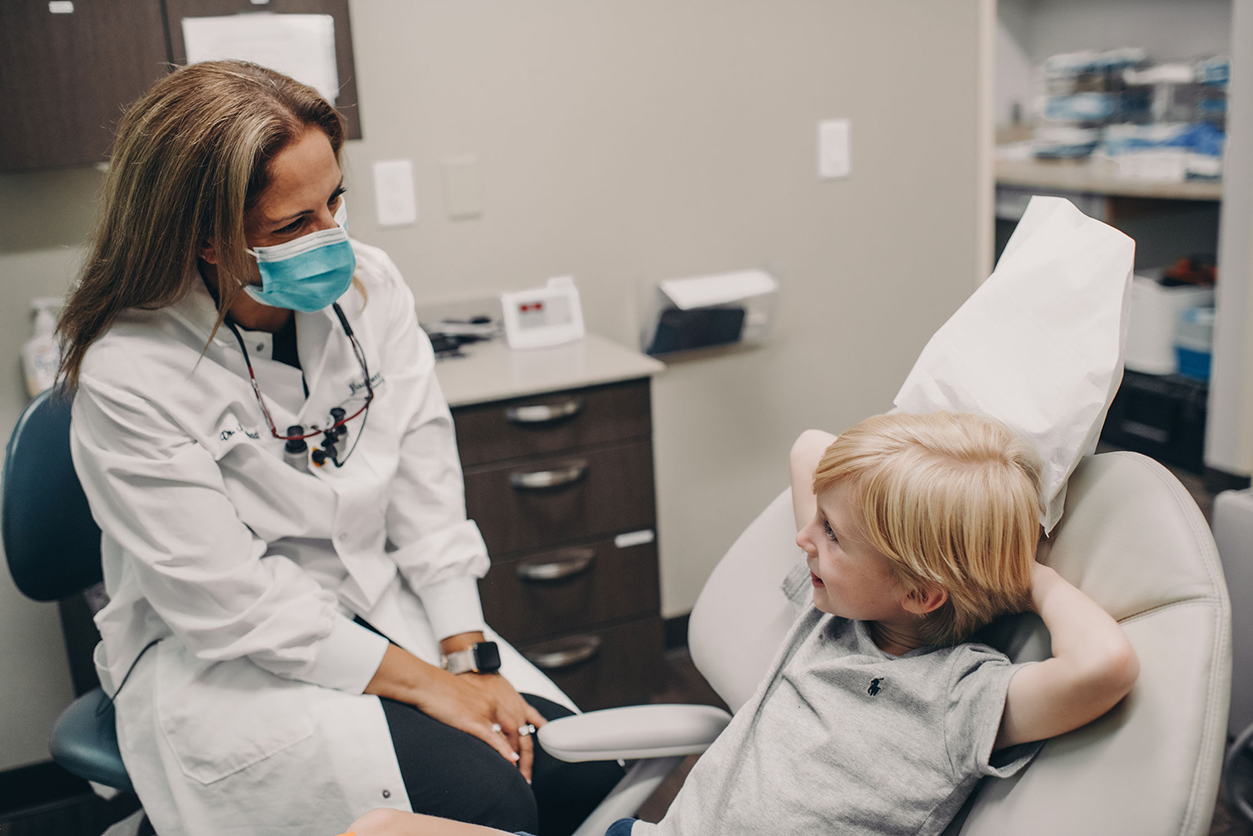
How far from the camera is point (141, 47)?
167 centimetres

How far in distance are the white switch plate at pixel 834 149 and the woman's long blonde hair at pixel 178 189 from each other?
1565 millimetres

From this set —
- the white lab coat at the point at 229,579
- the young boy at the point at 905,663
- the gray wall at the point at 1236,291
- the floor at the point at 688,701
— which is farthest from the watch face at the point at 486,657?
the gray wall at the point at 1236,291

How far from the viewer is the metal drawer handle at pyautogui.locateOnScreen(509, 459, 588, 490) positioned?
1.90m

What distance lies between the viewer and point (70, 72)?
1640mm

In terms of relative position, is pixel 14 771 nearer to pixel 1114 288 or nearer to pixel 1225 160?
pixel 1114 288

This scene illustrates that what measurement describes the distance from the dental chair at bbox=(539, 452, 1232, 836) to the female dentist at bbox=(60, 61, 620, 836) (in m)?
0.20

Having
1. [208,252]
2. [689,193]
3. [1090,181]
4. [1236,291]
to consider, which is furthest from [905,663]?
[1090,181]

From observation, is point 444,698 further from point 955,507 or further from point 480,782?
point 955,507

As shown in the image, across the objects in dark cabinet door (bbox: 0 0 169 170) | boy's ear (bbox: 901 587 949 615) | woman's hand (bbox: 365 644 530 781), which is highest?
dark cabinet door (bbox: 0 0 169 170)

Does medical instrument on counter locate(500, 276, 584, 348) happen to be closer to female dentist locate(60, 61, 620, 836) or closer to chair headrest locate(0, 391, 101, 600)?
female dentist locate(60, 61, 620, 836)

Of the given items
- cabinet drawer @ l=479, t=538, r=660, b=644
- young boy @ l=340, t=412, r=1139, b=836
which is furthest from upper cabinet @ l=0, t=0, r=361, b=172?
young boy @ l=340, t=412, r=1139, b=836

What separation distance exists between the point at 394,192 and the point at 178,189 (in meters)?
1.04

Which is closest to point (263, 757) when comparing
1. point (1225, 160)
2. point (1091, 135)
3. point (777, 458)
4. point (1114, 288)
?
point (1114, 288)

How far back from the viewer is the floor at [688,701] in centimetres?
171
